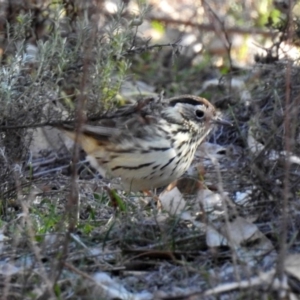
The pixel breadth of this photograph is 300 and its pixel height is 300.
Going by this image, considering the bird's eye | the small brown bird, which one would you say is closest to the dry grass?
the small brown bird

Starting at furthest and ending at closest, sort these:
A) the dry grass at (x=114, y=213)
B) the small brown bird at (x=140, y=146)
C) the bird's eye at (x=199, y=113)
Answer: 1. the bird's eye at (x=199, y=113)
2. the small brown bird at (x=140, y=146)
3. the dry grass at (x=114, y=213)

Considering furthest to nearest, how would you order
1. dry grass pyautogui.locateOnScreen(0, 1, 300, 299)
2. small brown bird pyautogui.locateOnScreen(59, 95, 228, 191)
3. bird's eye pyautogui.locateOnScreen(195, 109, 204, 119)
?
1. bird's eye pyautogui.locateOnScreen(195, 109, 204, 119)
2. small brown bird pyautogui.locateOnScreen(59, 95, 228, 191)
3. dry grass pyautogui.locateOnScreen(0, 1, 300, 299)

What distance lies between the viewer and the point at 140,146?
20.8 ft

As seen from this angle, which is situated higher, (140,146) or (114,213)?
(140,146)

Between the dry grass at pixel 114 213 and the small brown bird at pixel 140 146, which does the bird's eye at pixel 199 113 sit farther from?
the dry grass at pixel 114 213

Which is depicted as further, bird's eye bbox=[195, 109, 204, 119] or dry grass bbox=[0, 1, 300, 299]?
bird's eye bbox=[195, 109, 204, 119]

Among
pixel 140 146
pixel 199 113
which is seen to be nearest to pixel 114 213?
pixel 140 146

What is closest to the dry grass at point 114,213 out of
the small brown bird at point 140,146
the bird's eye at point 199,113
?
the small brown bird at point 140,146

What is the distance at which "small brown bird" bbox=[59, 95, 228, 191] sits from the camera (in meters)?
6.32

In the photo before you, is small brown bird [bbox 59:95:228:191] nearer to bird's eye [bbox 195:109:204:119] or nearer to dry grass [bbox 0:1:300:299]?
dry grass [bbox 0:1:300:299]

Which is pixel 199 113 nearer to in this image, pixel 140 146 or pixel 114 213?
pixel 140 146

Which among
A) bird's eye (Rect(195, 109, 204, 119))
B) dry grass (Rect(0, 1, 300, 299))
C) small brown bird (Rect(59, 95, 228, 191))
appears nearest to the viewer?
dry grass (Rect(0, 1, 300, 299))

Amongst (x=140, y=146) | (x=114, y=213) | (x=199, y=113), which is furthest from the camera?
(x=199, y=113)

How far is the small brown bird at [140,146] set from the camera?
6316 mm
